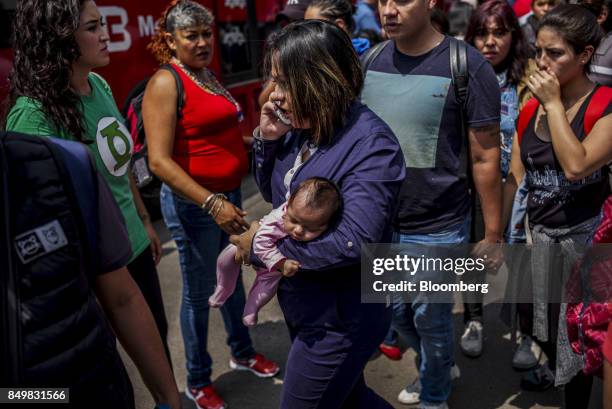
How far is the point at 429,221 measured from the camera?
2652 millimetres

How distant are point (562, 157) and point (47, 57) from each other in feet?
6.35

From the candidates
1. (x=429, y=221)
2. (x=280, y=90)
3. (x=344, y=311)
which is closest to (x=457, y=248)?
(x=429, y=221)

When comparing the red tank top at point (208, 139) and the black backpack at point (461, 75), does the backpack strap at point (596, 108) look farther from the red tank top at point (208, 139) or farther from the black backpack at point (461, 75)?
the red tank top at point (208, 139)

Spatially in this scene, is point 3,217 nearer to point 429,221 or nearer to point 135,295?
point 135,295

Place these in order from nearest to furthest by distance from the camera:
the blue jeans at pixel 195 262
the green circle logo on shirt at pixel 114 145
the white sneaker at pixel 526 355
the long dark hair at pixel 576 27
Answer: the green circle logo on shirt at pixel 114 145, the long dark hair at pixel 576 27, the blue jeans at pixel 195 262, the white sneaker at pixel 526 355

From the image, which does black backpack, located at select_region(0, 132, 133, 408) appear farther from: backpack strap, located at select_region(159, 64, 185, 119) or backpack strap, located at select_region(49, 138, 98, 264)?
backpack strap, located at select_region(159, 64, 185, 119)

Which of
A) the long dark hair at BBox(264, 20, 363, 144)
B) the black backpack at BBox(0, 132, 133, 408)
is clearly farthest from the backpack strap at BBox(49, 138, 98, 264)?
the long dark hair at BBox(264, 20, 363, 144)

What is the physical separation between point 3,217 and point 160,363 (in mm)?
627

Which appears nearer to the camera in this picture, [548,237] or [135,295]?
[135,295]

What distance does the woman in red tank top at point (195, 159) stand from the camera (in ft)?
9.00

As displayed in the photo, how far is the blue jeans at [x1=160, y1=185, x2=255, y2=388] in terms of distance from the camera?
9.74 feet

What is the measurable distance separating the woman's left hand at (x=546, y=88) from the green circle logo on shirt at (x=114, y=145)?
164 centimetres

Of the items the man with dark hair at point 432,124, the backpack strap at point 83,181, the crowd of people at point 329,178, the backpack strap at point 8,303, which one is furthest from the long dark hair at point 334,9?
the backpack strap at point 8,303

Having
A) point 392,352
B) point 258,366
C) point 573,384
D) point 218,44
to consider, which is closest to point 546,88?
point 573,384
